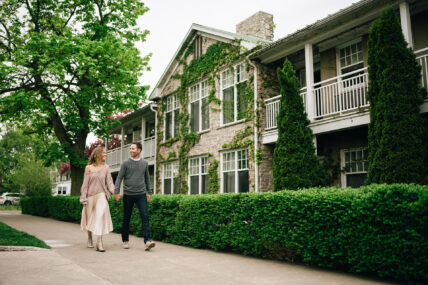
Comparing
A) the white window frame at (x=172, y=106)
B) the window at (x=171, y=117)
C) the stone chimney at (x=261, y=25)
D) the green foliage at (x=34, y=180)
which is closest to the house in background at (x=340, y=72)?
the stone chimney at (x=261, y=25)

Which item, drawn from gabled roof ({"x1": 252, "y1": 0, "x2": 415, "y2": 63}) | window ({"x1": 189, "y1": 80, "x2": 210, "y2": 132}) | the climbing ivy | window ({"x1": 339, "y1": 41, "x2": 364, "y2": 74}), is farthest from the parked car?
window ({"x1": 339, "y1": 41, "x2": 364, "y2": 74})

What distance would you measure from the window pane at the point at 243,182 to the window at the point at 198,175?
2309 mm

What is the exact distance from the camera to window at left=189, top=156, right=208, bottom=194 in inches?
620

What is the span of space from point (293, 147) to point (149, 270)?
255 inches

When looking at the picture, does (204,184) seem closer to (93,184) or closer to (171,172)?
(171,172)

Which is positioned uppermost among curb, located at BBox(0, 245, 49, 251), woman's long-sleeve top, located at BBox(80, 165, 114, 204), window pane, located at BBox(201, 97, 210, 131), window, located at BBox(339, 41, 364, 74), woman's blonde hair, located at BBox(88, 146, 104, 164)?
window, located at BBox(339, 41, 364, 74)

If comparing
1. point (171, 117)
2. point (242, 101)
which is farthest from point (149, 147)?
point (242, 101)

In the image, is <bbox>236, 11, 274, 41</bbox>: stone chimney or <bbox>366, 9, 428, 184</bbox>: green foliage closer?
<bbox>366, 9, 428, 184</bbox>: green foliage

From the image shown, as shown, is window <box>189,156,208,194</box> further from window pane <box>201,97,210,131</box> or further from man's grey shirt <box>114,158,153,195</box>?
man's grey shirt <box>114,158,153,195</box>

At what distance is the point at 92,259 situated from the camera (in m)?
5.79

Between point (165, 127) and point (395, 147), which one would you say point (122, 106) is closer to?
point (165, 127)

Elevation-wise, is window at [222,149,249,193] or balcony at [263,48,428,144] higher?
balcony at [263,48,428,144]

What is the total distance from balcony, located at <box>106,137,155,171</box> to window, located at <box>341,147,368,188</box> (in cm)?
1204

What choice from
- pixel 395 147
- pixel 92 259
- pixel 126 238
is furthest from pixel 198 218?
pixel 395 147
